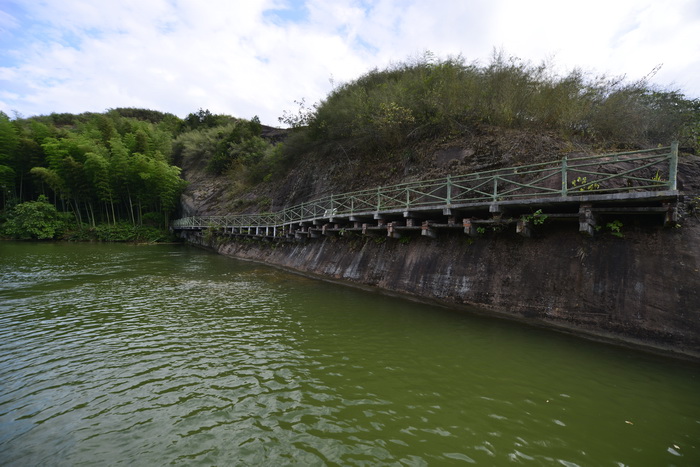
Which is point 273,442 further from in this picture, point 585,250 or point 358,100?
point 358,100

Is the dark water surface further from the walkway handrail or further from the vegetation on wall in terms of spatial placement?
the vegetation on wall

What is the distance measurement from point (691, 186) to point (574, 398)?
6.88 metres

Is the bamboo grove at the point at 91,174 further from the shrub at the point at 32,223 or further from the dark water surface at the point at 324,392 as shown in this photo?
the dark water surface at the point at 324,392

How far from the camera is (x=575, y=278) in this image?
26.6ft

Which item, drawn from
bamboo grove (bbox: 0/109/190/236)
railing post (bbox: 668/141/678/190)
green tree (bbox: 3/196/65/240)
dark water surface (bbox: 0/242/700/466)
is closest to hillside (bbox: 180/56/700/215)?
railing post (bbox: 668/141/678/190)

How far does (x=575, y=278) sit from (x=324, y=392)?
743 centimetres

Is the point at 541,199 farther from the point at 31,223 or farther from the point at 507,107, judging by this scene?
the point at 31,223

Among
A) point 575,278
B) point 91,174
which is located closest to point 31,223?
point 91,174

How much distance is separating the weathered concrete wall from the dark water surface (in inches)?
26.8

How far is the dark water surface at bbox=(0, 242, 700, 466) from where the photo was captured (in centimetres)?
367

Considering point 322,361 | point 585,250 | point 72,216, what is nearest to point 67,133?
point 72,216

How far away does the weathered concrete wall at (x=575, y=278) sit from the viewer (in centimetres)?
673

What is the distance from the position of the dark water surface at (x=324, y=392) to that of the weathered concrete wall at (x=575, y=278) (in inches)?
26.8

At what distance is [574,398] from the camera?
16.0 feet
